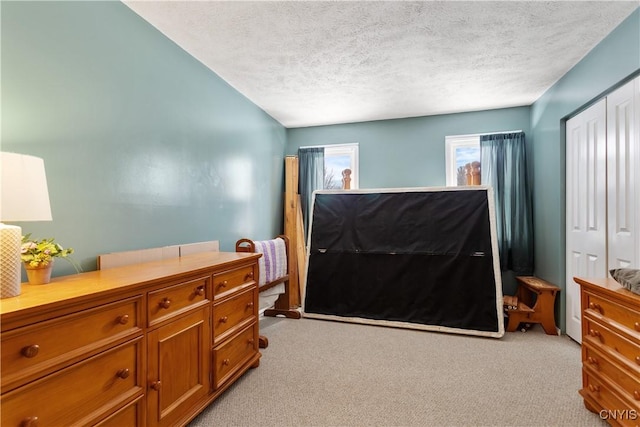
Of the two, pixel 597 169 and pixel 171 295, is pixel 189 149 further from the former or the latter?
pixel 597 169

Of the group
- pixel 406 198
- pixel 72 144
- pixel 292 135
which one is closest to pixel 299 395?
pixel 72 144

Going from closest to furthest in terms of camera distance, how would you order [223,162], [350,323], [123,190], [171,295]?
[171,295] < [123,190] < [223,162] < [350,323]

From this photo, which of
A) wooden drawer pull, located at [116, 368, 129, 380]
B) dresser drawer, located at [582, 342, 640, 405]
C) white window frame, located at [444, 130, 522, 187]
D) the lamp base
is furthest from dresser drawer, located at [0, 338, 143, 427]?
white window frame, located at [444, 130, 522, 187]

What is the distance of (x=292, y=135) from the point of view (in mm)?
4570

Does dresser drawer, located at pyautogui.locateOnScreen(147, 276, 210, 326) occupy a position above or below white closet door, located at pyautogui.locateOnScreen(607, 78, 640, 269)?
below

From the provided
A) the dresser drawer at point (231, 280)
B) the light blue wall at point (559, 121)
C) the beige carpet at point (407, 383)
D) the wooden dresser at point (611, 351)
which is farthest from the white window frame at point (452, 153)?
the dresser drawer at point (231, 280)

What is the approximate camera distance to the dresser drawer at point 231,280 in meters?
1.95

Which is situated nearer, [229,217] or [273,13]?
[273,13]

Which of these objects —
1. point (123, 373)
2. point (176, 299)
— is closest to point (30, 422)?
point (123, 373)

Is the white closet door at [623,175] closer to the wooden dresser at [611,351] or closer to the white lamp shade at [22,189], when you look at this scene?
the wooden dresser at [611,351]

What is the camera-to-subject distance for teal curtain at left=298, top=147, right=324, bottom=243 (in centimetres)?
433

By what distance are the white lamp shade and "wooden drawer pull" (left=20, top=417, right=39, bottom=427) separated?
666 mm

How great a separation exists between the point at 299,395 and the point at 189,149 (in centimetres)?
205

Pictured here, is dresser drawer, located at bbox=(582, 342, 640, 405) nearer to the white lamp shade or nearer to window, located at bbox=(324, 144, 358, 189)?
the white lamp shade
